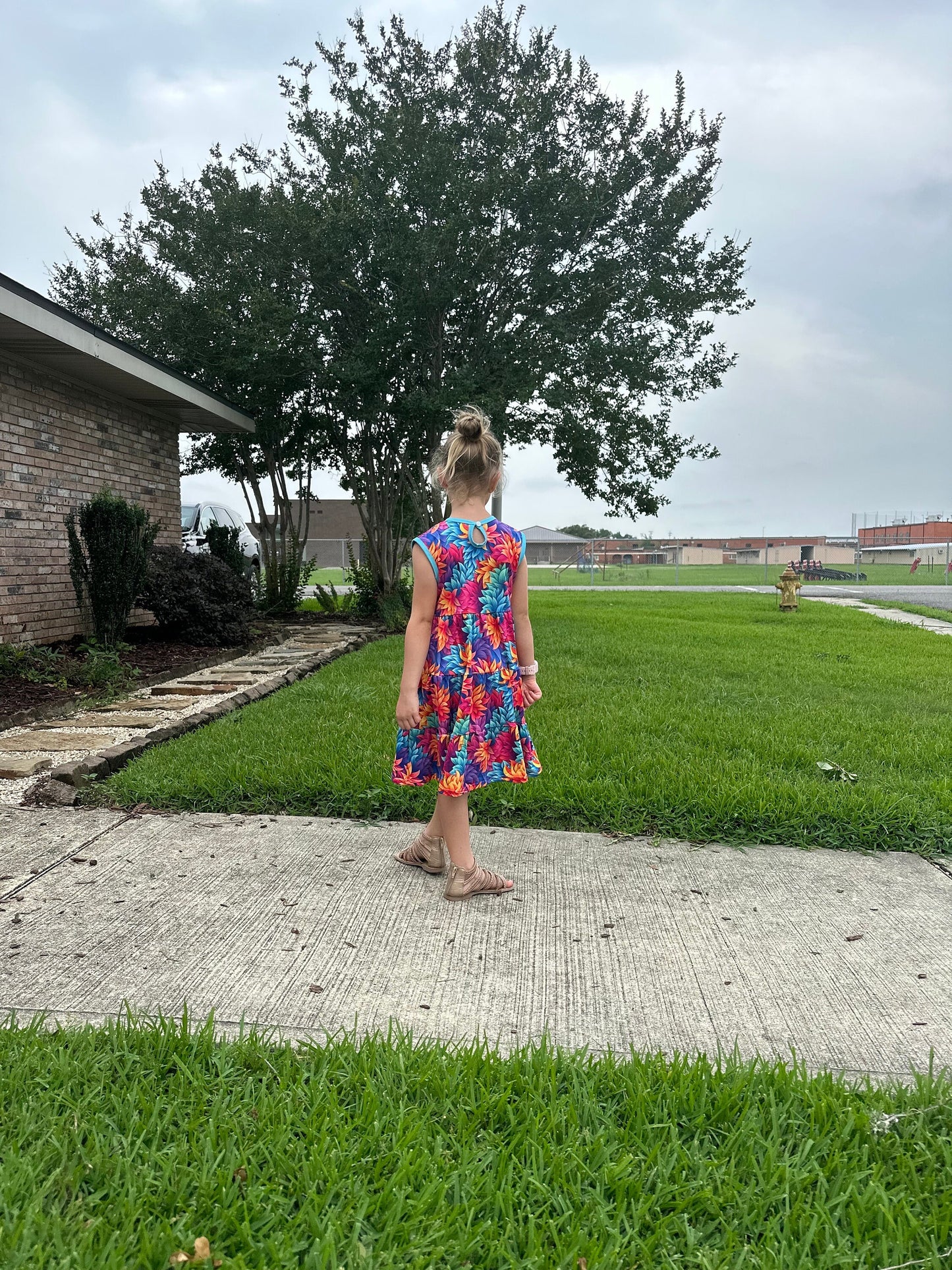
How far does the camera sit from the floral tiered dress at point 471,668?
9.21 feet

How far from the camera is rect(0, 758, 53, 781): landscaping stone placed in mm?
4008

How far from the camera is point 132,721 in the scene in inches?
210

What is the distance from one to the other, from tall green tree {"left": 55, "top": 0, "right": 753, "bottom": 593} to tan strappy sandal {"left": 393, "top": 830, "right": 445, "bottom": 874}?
Result: 7826 millimetres

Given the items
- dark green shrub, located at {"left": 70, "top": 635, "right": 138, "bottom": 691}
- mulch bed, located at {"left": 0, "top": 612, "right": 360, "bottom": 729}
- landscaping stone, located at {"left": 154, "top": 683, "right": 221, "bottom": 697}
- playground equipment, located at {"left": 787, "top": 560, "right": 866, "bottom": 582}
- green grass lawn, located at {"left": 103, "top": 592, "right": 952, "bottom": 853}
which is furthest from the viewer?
playground equipment, located at {"left": 787, "top": 560, "right": 866, "bottom": 582}

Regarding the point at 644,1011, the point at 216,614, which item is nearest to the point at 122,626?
the point at 216,614

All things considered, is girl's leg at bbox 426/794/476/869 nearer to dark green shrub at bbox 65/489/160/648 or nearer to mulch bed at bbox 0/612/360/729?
mulch bed at bbox 0/612/360/729

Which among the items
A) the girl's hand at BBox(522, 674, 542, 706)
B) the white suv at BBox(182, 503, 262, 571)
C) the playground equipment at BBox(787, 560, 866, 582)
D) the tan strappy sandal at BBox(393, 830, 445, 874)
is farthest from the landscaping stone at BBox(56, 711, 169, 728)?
the playground equipment at BBox(787, 560, 866, 582)

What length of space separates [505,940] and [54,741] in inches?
132

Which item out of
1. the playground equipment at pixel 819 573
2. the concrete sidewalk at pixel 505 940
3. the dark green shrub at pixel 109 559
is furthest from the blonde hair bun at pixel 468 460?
the playground equipment at pixel 819 573

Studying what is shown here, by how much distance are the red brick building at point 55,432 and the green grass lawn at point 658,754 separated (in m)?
2.82

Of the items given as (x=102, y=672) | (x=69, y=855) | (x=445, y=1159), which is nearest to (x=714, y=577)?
(x=102, y=672)

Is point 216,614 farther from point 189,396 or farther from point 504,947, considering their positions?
point 504,947

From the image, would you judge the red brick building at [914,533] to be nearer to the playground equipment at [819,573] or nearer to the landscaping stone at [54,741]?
the playground equipment at [819,573]

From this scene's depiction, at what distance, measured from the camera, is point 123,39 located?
23.8 feet
